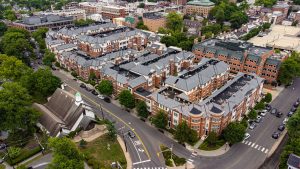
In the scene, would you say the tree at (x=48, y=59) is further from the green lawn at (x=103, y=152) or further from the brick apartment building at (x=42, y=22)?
the green lawn at (x=103, y=152)

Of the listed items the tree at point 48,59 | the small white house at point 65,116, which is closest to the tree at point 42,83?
the small white house at point 65,116

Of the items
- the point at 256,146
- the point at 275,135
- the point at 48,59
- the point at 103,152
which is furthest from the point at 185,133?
the point at 48,59

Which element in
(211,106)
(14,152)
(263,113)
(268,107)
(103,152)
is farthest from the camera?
(268,107)

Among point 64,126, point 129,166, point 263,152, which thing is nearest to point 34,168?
point 64,126

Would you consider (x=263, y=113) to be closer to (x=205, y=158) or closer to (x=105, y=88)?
(x=205, y=158)

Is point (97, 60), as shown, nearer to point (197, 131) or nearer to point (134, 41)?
point (134, 41)

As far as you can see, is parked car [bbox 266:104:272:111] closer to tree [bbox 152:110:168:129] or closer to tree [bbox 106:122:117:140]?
tree [bbox 152:110:168:129]
